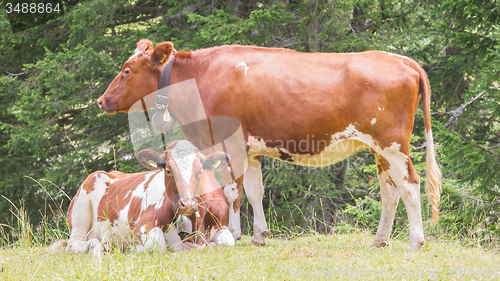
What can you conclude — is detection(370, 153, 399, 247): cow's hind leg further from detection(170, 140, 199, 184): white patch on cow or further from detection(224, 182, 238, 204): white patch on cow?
detection(170, 140, 199, 184): white patch on cow

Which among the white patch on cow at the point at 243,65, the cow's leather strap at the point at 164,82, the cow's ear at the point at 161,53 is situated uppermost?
the cow's ear at the point at 161,53

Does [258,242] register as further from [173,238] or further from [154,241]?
[154,241]

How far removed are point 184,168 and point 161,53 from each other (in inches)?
63.9

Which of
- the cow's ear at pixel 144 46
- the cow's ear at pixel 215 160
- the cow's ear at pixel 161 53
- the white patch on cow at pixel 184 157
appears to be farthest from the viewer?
the cow's ear at pixel 144 46

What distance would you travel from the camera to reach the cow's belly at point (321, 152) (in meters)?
4.70

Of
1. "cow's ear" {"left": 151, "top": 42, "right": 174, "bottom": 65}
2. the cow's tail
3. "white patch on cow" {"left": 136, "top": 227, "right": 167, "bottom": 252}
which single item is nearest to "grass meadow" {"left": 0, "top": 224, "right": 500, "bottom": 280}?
"white patch on cow" {"left": 136, "top": 227, "right": 167, "bottom": 252}

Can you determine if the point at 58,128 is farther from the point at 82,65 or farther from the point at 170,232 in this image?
the point at 170,232

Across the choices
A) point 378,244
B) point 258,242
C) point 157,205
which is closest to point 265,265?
point 258,242

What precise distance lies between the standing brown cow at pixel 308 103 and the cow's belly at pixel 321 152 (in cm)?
1

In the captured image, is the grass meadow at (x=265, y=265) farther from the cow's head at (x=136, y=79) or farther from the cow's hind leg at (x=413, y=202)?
the cow's head at (x=136, y=79)

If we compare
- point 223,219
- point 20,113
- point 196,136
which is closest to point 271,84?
point 196,136

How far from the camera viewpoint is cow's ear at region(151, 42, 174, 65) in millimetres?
5102

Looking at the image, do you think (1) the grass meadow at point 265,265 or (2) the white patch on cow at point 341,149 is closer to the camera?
(1) the grass meadow at point 265,265

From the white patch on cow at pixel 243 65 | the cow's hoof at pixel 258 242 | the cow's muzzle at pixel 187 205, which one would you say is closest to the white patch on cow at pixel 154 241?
the cow's muzzle at pixel 187 205
